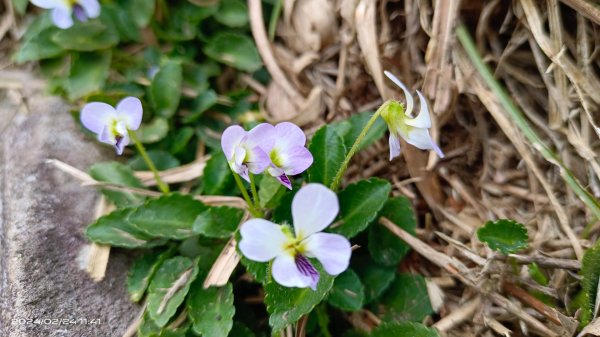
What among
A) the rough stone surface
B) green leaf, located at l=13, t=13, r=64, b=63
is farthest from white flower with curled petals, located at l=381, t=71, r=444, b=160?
green leaf, located at l=13, t=13, r=64, b=63

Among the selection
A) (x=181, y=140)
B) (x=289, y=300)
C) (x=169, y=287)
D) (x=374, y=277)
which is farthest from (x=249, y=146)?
(x=181, y=140)

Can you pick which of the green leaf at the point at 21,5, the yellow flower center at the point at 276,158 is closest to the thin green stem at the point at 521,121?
the yellow flower center at the point at 276,158

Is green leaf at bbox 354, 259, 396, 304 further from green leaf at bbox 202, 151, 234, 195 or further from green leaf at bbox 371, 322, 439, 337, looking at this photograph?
green leaf at bbox 202, 151, 234, 195

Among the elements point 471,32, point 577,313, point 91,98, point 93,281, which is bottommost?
point 93,281

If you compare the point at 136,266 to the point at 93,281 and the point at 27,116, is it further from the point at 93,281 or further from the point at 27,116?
the point at 27,116

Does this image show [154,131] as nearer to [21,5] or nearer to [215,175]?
[215,175]

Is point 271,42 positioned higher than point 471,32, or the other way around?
point 471,32

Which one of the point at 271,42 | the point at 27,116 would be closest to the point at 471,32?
the point at 271,42
